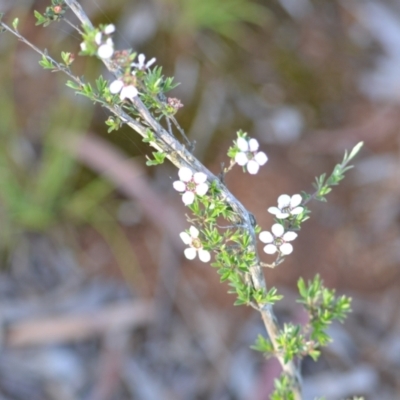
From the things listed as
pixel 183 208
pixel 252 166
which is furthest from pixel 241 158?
pixel 183 208

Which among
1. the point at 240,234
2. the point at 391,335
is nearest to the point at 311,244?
the point at 391,335

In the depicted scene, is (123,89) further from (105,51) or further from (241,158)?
(241,158)

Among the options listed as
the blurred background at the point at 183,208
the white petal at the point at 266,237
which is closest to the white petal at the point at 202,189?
the white petal at the point at 266,237

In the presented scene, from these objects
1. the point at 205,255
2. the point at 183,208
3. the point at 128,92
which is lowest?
the point at 205,255

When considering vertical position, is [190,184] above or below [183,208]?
below

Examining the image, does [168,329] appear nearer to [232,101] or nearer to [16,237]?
[16,237]

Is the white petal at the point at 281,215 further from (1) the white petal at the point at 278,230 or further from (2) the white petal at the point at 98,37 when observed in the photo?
(2) the white petal at the point at 98,37
